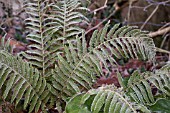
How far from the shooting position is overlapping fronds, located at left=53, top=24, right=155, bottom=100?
1.47 m

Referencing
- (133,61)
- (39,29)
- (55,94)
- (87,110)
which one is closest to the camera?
(87,110)

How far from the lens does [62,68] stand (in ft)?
5.00

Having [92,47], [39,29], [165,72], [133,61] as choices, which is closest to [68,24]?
[39,29]

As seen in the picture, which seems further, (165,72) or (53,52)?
(53,52)

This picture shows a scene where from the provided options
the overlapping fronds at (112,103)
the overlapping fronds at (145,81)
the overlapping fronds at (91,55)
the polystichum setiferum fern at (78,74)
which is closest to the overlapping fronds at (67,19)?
the polystichum setiferum fern at (78,74)

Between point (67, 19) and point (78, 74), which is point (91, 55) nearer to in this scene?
point (78, 74)

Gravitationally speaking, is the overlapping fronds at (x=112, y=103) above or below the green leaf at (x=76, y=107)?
above

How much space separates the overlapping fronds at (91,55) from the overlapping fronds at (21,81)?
0.09 meters

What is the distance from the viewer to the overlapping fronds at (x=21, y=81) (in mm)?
1438

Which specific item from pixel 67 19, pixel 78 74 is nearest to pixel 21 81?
pixel 78 74

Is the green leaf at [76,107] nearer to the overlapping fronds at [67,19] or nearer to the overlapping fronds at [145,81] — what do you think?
the overlapping fronds at [145,81]

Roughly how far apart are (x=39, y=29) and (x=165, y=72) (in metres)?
0.73

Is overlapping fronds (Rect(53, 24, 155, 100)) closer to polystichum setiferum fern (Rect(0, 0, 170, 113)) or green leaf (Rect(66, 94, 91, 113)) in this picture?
polystichum setiferum fern (Rect(0, 0, 170, 113))

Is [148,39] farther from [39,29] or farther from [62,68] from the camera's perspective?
[39,29]
